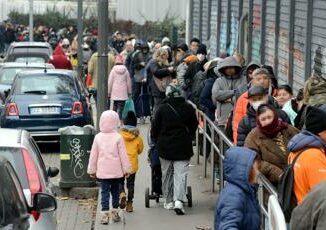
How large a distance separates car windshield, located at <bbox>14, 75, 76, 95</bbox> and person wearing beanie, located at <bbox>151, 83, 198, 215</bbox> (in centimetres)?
742

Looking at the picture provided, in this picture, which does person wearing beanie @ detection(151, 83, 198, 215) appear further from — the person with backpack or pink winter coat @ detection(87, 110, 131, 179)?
the person with backpack

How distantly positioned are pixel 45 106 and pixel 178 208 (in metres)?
7.22

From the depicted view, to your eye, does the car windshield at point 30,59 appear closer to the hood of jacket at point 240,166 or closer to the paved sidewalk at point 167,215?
the paved sidewalk at point 167,215

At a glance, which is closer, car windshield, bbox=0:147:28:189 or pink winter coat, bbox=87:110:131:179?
car windshield, bbox=0:147:28:189

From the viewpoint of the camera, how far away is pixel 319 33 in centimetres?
1558

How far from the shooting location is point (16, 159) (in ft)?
29.9

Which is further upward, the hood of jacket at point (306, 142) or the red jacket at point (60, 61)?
the hood of jacket at point (306, 142)

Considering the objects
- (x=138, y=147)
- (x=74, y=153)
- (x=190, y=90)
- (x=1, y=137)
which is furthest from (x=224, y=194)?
(x=190, y=90)

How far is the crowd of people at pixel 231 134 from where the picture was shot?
6.83m

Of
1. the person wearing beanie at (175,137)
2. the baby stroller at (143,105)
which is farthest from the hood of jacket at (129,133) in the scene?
the baby stroller at (143,105)

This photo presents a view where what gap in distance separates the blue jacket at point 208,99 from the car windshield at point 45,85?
4811 mm

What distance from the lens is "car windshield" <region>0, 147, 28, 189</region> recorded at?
9.01 m

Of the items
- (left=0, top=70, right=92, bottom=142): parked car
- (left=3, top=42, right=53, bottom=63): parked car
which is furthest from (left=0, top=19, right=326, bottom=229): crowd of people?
(left=3, top=42, right=53, bottom=63): parked car

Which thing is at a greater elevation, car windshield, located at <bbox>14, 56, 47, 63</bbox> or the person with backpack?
the person with backpack
